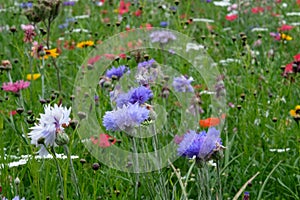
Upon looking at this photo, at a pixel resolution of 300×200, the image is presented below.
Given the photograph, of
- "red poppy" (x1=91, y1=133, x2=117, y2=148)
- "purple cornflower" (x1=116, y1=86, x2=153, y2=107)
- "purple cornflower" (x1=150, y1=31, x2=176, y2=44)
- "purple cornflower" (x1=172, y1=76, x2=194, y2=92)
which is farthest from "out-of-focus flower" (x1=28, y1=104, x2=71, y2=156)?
"purple cornflower" (x1=150, y1=31, x2=176, y2=44)

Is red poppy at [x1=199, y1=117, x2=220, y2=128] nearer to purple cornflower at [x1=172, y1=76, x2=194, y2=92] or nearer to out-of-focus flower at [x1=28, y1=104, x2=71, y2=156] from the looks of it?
purple cornflower at [x1=172, y1=76, x2=194, y2=92]

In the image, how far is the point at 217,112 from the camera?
7.72 ft

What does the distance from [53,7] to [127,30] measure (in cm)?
147

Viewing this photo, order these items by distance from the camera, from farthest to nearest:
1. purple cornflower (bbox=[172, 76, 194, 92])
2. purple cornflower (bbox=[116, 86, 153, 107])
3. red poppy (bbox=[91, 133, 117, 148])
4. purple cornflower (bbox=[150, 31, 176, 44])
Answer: purple cornflower (bbox=[150, 31, 176, 44]), purple cornflower (bbox=[172, 76, 194, 92]), red poppy (bbox=[91, 133, 117, 148]), purple cornflower (bbox=[116, 86, 153, 107])

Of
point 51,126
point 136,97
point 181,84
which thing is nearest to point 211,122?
point 181,84

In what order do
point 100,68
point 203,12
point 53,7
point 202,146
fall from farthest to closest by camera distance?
1. point 203,12
2. point 100,68
3. point 53,7
4. point 202,146

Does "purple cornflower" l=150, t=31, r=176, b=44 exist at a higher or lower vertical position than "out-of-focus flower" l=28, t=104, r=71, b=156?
lower

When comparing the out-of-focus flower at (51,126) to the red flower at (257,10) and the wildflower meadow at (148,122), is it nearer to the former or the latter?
the wildflower meadow at (148,122)

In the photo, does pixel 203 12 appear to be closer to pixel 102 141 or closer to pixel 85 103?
pixel 85 103

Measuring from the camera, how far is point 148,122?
3.97ft

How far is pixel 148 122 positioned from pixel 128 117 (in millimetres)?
46

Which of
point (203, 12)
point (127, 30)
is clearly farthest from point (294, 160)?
point (203, 12)

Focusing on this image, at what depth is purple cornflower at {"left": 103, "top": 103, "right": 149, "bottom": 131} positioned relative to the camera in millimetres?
1179

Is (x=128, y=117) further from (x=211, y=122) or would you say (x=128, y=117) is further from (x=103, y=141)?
(x=211, y=122)
